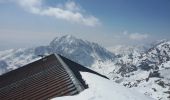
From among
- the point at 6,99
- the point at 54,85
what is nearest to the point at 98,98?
the point at 54,85

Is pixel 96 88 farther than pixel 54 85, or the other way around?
pixel 54 85

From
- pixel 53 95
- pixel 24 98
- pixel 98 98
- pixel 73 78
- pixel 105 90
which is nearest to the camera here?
pixel 98 98

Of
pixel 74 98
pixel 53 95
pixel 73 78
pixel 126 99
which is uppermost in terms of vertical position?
pixel 73 78

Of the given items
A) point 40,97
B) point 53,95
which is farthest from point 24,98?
point 53,95

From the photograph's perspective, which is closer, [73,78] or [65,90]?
[65,90]

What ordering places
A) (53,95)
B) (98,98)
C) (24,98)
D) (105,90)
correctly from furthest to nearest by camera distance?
(24,98), (53,95), (105,90), (98,98)

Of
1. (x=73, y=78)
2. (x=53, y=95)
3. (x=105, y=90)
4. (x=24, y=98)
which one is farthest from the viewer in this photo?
(x=73, y=78)

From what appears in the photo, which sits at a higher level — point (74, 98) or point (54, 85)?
point (54, 85)

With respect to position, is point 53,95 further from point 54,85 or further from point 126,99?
point 126,99

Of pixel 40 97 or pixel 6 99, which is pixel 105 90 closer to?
pixel 40 97
